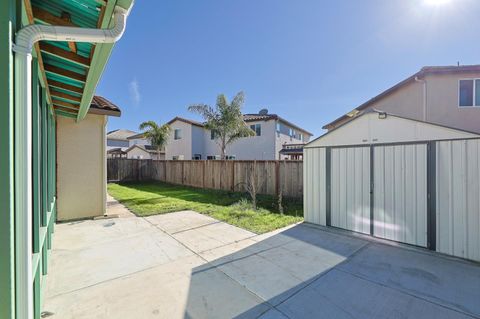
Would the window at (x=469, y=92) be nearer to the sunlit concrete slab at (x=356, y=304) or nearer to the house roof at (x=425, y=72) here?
the house roof at (x=425, y=72)

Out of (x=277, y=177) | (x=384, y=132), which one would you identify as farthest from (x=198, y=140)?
(x=384, y=132)

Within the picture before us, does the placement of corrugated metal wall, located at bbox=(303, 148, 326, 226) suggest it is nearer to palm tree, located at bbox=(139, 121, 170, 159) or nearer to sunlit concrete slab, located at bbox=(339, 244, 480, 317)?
sunlit concrete slab, located at bbox=(339, 244, 480, 317)

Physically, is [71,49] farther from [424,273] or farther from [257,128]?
[257,128]

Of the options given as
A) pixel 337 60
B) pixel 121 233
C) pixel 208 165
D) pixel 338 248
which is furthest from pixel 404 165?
pixel 208 165

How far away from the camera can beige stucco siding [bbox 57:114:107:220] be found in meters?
6.47

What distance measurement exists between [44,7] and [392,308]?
5.04 m

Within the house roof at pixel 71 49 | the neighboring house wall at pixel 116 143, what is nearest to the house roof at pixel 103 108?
the house roof at pixel 71 49

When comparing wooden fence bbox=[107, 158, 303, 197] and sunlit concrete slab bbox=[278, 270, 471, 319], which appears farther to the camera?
wooden fence bbox=[107, 158, 303, 197]

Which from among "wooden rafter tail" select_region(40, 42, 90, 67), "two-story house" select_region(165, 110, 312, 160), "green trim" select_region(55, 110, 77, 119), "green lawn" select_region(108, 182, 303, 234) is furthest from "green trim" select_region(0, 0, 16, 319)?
"two-story house" select_region(165, 110, 312, 160)

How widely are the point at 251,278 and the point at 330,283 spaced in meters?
1.19

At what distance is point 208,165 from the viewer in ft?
43.1

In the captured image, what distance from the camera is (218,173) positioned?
12469 millimetres

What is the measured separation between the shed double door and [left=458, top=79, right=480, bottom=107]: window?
9692mm

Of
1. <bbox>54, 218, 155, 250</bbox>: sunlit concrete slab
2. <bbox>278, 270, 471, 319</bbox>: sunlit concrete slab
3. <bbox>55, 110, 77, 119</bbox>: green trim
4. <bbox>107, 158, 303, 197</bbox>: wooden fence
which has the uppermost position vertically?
<bbox>55, 110, 77, 119</bbox>: green trim
